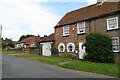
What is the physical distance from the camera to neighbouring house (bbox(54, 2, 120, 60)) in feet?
47.1

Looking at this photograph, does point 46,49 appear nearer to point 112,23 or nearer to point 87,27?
point 87,27

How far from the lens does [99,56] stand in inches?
550

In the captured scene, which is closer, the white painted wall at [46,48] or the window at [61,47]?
the window at [61,47]

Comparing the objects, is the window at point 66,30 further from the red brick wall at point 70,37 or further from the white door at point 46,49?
the white door at point 46,49

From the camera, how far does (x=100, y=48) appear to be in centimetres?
1400

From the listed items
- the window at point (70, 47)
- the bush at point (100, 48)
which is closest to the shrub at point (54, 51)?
the window at point (70, 47)

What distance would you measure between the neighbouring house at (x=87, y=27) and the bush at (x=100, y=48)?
0.77 m

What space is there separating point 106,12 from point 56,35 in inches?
365

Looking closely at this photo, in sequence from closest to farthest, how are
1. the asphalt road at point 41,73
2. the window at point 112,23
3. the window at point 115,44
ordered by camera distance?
the asphalt road at point 41,73 < the window at point 115,44 < the window at point 112,23

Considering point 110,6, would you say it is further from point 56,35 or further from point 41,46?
point 41,46

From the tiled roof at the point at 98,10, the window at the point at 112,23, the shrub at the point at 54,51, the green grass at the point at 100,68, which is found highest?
the tiled roof at the point at 98,10

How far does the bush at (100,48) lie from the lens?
13.9 meters

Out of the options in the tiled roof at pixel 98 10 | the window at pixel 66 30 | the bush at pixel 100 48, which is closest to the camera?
the bush at pixel 100 48

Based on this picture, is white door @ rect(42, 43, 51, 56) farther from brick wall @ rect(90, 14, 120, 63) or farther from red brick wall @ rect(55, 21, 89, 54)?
brick wall @ rect(90, 14, 120, 63)
